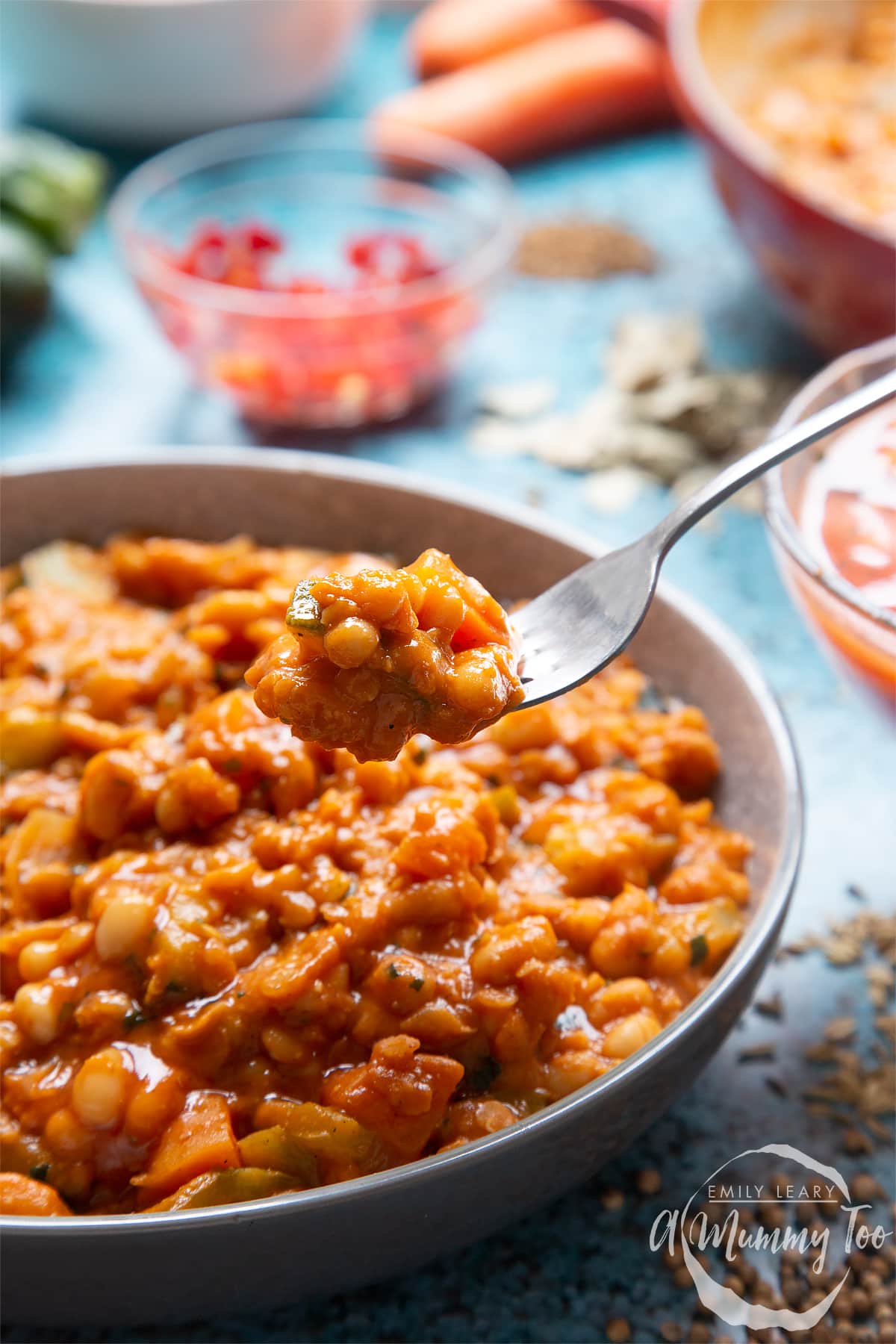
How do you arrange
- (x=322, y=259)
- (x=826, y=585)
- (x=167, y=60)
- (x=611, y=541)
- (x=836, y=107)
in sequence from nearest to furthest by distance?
(x=826, y=585)
(x=611, y=541)
(x=836, y=107)
(x=322, y=259)
(x=167, y=60)

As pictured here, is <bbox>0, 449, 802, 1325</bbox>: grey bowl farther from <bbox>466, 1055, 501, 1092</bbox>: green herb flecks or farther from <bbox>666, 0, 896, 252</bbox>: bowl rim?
<bbox>666, 0, 896, 252</bbox>: bowl rim

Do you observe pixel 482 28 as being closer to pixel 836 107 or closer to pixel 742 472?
pixel 836 107

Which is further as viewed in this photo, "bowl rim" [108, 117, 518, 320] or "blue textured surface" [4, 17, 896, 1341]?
"bowl rim" [108, 117, 518, 320]

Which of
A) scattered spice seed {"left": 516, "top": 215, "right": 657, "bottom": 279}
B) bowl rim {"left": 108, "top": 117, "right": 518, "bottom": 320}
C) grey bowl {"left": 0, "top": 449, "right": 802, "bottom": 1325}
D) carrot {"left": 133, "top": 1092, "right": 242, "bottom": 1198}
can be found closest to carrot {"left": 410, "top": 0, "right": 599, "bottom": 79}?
bowl rim {"left": 108, "top": 117, "right": 518, "bottom": 320}

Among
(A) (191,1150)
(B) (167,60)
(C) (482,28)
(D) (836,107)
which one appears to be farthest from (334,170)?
(A) (191,1150)

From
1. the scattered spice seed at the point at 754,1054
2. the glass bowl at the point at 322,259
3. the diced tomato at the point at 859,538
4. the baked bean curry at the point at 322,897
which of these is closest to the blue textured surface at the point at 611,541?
the scattered spice seed at the point at 754,1054

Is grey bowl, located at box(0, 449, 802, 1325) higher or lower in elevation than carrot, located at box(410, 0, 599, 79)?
lower

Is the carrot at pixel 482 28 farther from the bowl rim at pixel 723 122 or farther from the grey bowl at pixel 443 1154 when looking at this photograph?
the grey bowl at pixel 443 1154
